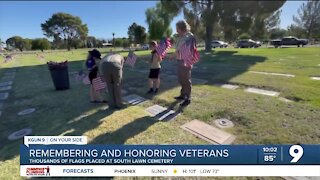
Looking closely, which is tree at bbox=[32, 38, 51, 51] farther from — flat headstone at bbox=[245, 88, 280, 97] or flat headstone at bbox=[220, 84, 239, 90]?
flat headstone at bbox=[245, 88, 280, 97]

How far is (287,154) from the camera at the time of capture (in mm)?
2916

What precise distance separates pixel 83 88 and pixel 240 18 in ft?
67.5

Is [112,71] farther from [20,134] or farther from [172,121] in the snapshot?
[20,134]

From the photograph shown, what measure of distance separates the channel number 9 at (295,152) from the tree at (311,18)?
218 ft

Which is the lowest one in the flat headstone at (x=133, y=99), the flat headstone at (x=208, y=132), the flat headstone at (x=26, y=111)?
the flat headstone at (x=26, y=111)

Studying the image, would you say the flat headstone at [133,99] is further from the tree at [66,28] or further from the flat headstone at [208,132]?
the tree at [66,28]

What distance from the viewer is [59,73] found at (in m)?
7.95

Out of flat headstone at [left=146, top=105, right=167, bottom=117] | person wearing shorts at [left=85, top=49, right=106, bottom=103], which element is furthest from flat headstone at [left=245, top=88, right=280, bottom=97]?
person wearing shorts at [left=85, top=49, right=106, bottom=103]

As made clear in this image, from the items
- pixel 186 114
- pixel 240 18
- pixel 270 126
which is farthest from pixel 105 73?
pixel 240 18

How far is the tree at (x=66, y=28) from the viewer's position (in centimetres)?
7844

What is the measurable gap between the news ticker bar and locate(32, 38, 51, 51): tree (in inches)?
3560

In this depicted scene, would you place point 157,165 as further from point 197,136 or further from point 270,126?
point 270,126

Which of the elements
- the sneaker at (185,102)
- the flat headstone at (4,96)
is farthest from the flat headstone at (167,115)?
the flat headstone at (4,96)

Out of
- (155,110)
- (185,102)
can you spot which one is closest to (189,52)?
(185,102)
